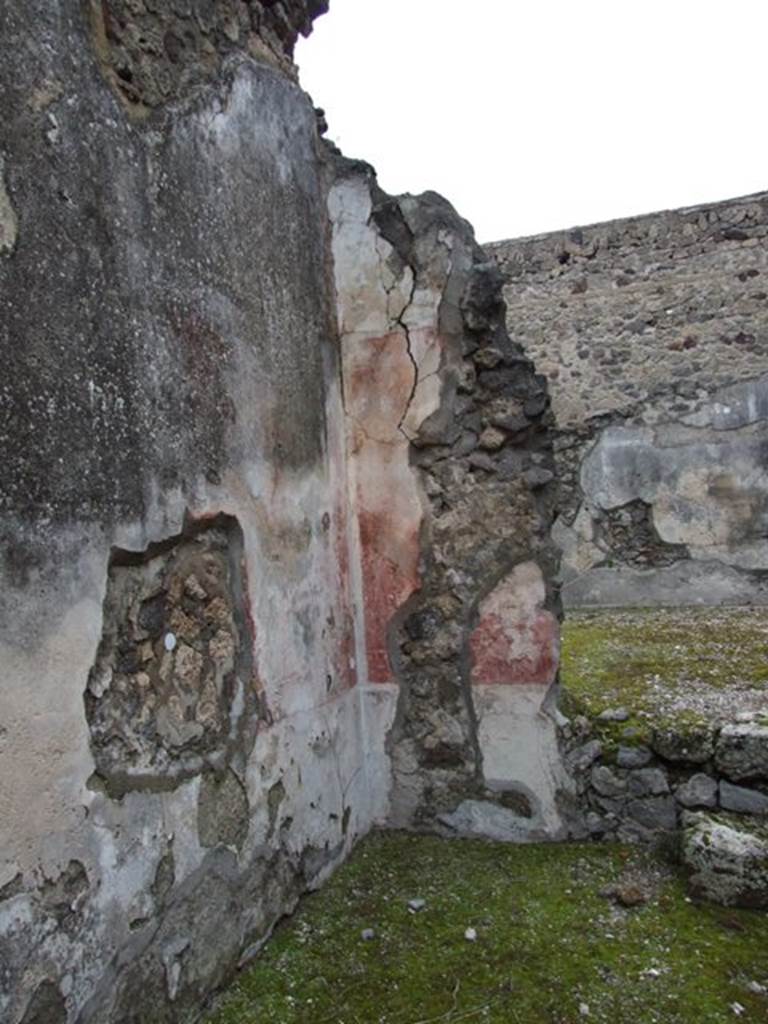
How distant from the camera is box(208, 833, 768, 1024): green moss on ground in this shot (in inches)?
70.2

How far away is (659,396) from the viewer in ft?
20.3

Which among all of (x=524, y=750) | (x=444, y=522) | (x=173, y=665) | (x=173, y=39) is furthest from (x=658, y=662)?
(x=173, y=39)

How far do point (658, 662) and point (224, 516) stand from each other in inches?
107

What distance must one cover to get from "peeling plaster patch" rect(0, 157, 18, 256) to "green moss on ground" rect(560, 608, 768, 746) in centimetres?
212

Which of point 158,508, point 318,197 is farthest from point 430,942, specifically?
point 318,197

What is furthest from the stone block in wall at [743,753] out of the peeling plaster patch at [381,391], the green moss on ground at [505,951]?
the peeling plaster patch at [381,391]

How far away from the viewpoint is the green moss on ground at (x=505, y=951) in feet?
5.85

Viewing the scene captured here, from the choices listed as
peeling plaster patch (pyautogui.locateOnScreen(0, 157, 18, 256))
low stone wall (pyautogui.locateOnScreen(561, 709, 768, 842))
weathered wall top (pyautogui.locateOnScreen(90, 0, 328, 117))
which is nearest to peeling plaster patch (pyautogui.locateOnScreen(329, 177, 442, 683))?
weathered wall top (pyautogui.locateOnScreen(90, 0, 328, 117))

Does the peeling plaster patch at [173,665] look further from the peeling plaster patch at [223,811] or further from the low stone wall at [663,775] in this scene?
the low stone wall at [663,775]

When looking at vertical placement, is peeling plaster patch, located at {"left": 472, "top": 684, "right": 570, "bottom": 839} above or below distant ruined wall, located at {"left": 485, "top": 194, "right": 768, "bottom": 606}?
below

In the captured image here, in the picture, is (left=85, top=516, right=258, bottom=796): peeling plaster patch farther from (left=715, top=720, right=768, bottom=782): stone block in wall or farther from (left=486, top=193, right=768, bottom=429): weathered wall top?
(left=486, top=193, right=768, bottom=429): weathered wall top

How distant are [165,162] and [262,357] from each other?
55cm

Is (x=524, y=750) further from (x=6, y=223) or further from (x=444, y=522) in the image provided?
(x=6, y=223)

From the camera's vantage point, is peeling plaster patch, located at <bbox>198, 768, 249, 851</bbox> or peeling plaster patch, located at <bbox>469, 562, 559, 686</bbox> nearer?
peeling plaster patch, located at <bbox>198, 768, 249, 851</bbox>
